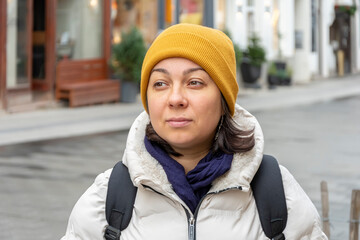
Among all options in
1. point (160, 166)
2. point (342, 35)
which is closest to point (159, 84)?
point (160, 166)

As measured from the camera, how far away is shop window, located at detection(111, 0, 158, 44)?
21.1 metres

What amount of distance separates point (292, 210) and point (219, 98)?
1.32 feet

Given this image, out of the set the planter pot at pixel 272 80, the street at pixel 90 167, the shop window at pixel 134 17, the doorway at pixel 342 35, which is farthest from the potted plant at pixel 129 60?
the doorway at pixel 342 35

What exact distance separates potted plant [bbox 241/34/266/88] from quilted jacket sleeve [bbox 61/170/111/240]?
24.2 meters

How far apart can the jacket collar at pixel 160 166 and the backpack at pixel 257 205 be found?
60 millimetres

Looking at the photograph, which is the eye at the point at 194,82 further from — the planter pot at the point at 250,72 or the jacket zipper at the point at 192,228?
the planter pot at the point at 250,72

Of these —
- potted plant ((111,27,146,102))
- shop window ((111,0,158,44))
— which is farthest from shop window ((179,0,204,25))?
potted plant ((111,27,146,102))

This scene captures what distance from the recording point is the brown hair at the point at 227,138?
94.2 inches

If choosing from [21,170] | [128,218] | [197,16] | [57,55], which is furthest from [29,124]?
[128,218]

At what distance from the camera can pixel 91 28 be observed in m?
20.0

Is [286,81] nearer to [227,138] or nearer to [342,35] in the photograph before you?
[342,35]

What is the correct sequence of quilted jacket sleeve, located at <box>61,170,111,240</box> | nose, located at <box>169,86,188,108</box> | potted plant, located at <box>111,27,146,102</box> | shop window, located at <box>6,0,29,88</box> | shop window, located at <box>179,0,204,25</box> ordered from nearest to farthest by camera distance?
1. nose, located at <box>169,86,188,108</box>
2. quilted jacket sleeve, located at <box>61,170,111,240</box>
3. shop window, located at <box>6,0,29,88</box>
4. potted plant, located at <box>111,27,146,102</box>
5. shop window, located at <box>179,0,204,25</box>

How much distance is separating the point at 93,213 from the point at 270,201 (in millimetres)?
528

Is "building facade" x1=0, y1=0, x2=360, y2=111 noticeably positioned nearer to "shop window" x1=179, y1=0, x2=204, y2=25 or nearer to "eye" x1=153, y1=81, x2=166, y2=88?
"shop window" x1=179, y1=0, x2=204, y2=25
